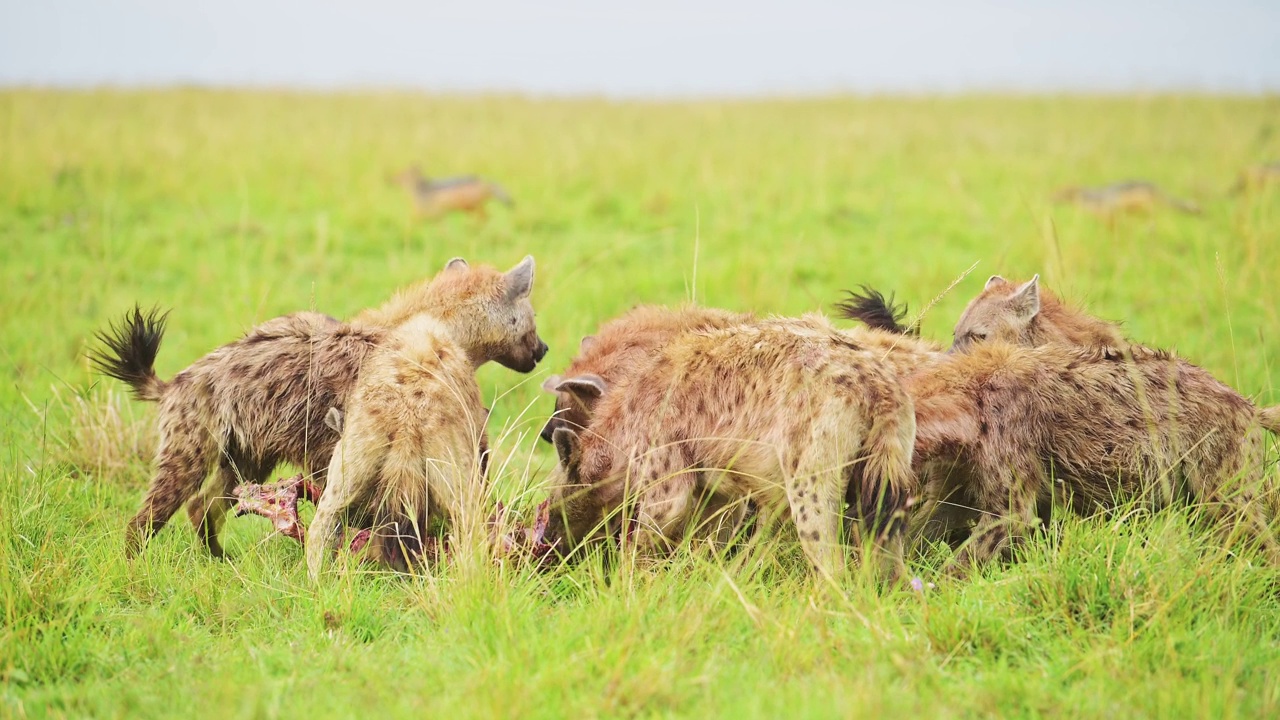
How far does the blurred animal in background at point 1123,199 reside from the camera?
37.4 feet

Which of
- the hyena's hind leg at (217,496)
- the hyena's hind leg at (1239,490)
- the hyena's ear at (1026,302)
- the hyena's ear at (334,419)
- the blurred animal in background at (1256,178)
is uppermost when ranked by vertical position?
the blurred animal in background at (1256,178)

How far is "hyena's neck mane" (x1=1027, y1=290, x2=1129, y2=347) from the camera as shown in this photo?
17.0ft

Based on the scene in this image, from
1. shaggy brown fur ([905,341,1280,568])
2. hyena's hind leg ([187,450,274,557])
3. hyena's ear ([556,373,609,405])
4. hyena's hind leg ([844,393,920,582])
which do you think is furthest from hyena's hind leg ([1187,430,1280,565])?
hyena's hind leg ([187,450,274,557])

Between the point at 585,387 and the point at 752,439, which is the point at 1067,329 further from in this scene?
the point at 585,387

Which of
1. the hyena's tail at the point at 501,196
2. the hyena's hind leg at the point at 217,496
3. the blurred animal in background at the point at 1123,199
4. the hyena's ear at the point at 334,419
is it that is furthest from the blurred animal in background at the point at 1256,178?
the hyena's hind leg at the point at 217,496

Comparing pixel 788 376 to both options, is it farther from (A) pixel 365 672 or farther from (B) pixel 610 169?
(B) pixel 610 169

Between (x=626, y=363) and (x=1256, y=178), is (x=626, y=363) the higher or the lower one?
the lower one

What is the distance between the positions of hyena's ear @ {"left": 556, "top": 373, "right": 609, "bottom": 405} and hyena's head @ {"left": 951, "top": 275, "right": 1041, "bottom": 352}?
1.76 metres

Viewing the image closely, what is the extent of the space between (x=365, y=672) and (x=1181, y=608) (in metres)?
2.71

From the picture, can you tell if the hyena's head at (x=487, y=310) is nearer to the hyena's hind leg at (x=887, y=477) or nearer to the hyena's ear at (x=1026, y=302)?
the hyena's hind leg at (x=887, y=477)

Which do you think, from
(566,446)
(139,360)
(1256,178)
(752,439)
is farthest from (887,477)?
(1256,178)

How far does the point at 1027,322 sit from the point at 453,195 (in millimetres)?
7524

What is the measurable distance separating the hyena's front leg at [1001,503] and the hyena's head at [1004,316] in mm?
902

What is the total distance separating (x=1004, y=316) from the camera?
5.18 meters
